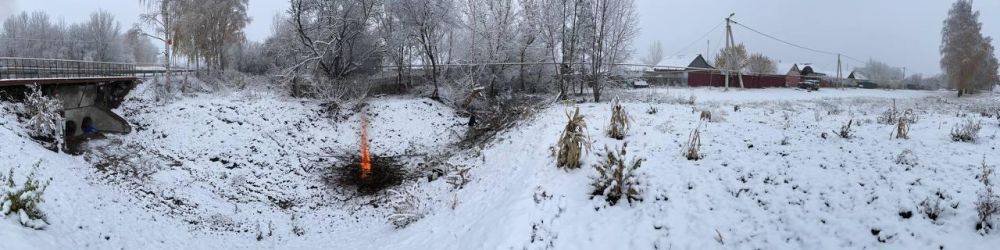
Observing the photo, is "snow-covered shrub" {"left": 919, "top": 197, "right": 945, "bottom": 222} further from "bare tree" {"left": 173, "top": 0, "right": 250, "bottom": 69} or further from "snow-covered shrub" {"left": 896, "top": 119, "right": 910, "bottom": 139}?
"bare tree" {"left": 173, "top": 0, "right": 250, "bottom": 69}

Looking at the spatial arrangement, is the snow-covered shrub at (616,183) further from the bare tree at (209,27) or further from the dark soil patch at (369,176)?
the bare tree at (209,27)

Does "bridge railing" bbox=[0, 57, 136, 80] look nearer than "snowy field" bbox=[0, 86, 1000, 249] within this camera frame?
No

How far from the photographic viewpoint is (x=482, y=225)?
32.2ft

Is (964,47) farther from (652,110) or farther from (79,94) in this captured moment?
(79,94)

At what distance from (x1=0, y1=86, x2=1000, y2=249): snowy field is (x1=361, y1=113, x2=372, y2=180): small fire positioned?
1.50 m

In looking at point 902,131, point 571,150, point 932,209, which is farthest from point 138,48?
point 932,209

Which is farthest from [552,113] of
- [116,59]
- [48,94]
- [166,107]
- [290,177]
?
[116,59]

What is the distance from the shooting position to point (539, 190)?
10383 millimetres

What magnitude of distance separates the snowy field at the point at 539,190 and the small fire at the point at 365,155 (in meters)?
1.50

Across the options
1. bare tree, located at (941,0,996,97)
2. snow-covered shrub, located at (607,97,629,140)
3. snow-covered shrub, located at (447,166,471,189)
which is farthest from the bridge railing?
bare tree, located at (941,0,996,97)

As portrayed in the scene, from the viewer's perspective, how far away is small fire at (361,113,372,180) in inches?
699

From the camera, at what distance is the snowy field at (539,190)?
7957 mm

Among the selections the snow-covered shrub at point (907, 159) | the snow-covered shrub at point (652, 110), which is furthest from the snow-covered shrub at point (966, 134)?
the snow-covered shrub at point (652, 110)

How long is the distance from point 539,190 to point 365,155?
1160 centimetres
